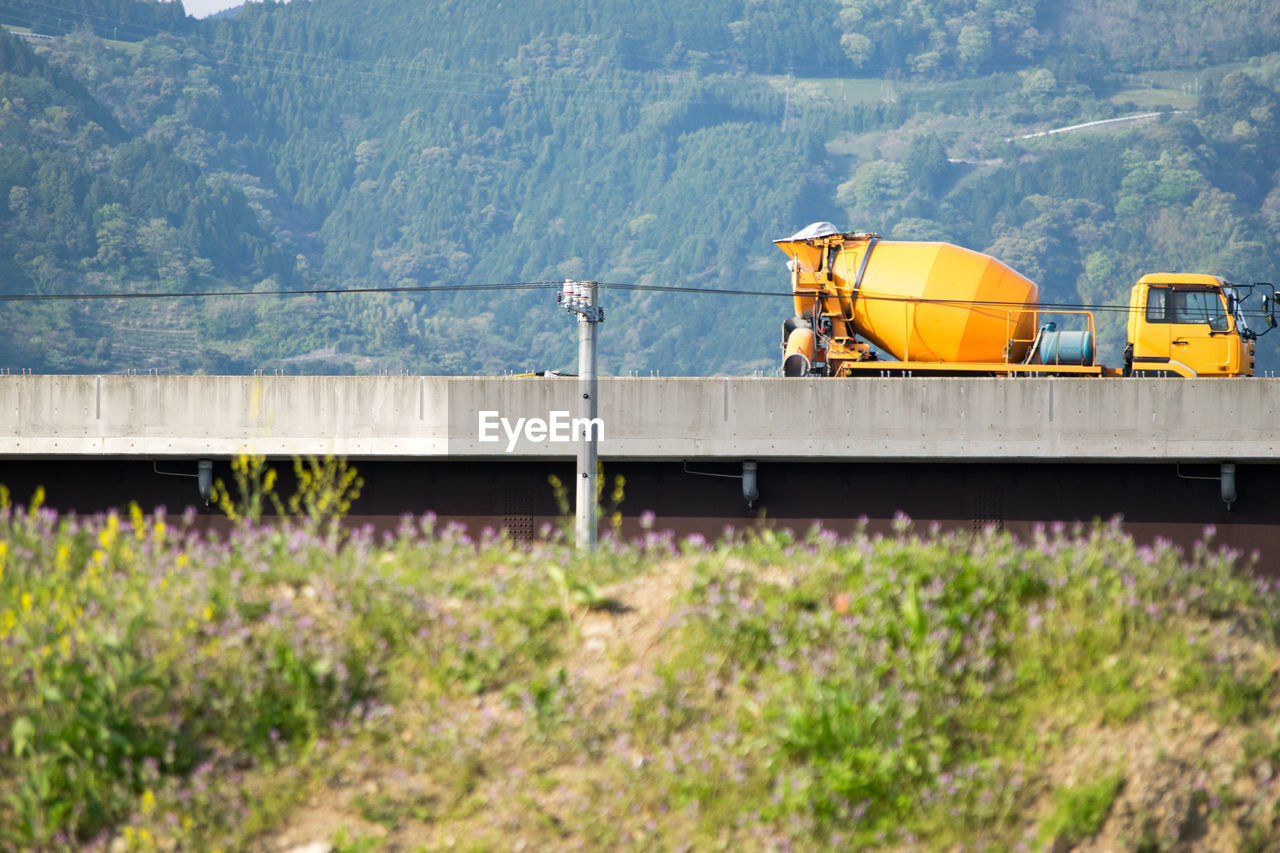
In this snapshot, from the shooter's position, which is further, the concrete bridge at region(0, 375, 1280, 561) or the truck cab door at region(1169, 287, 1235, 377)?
the truck cab door at region(1169, 287, 1235, 377)

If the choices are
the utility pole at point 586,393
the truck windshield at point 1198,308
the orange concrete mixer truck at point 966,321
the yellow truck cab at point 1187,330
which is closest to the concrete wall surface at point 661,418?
the utility pole at point 586,393

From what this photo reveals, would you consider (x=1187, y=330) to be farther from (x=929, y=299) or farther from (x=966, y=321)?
(x=929, y=299)

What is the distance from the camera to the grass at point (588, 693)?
6059 millimetres

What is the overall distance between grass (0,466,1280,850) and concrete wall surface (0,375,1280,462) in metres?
8.26

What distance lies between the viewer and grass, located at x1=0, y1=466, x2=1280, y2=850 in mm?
6059

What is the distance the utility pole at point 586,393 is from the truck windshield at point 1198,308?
36.2ft

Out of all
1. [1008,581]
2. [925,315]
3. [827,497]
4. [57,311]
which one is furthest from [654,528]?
[57,311]

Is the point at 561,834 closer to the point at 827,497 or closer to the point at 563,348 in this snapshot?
the point at 827,497

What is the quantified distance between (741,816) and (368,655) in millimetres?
2370
